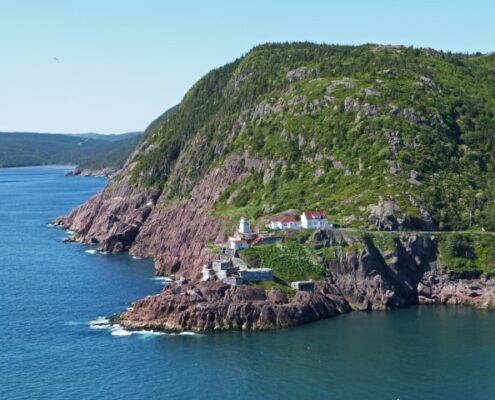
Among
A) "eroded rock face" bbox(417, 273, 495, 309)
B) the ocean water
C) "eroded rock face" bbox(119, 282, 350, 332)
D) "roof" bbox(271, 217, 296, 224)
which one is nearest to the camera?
the ocean water

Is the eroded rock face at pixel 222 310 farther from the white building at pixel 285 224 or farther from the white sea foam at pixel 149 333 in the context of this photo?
the white building at pixel 285 224

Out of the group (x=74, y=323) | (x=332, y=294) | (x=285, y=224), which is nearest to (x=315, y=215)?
(x=285, y=224)

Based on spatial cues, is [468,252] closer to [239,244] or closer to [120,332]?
[239,244]

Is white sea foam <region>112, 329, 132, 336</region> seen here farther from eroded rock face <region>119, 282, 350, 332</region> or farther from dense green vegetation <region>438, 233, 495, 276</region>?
dense green vegetation <region>438, 233, 495, 276</region>

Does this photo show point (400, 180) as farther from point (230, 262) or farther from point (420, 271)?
point (230, 262)

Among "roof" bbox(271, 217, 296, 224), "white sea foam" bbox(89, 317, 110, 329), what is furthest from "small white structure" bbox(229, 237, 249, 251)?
"white sea foam" bbox(89, 317, 110, 329)

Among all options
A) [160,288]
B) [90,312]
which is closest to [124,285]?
[160,288]
